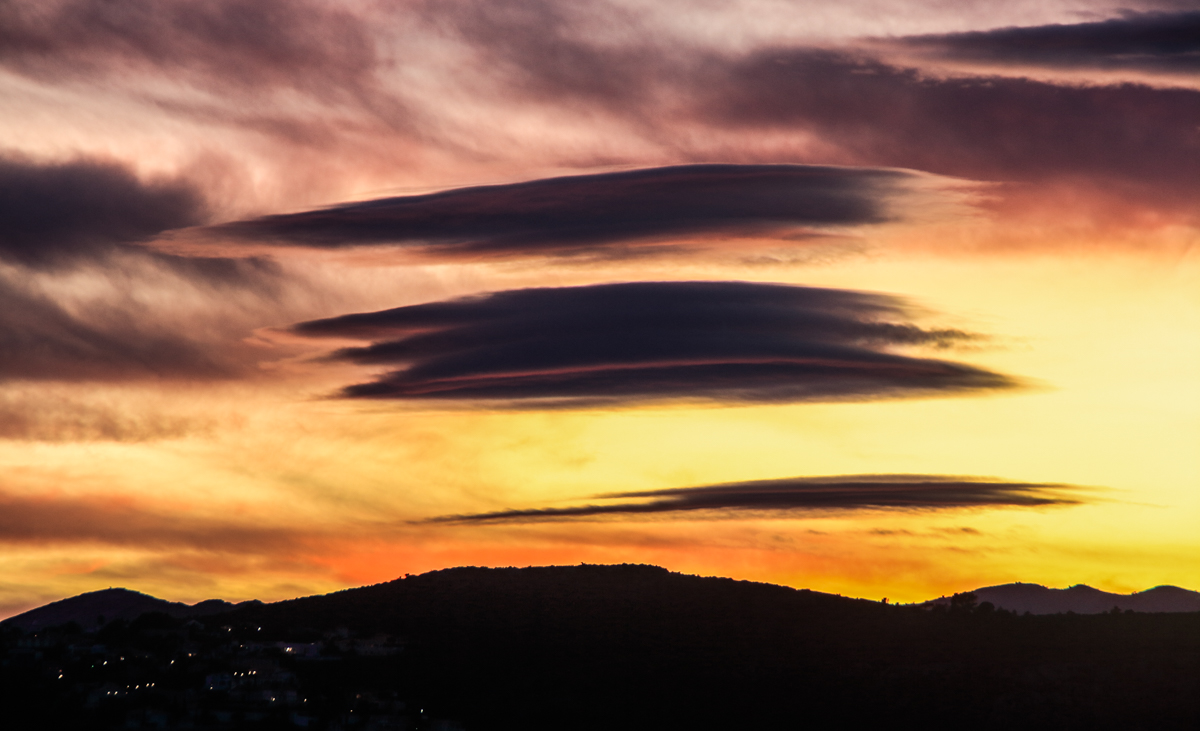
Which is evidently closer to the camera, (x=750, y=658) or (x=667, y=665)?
(x=667, y=665)

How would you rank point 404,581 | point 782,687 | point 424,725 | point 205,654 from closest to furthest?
1. point 424,725
2. point 782,687
3. point 205,654
4. point 404,581

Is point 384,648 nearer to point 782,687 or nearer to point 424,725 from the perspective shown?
point 424,725

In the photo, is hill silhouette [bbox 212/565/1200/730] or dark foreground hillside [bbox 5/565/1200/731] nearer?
hill silhouette [bbox 212/565/1200/730]

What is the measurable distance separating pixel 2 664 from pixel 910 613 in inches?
4066

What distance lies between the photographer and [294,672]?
144m

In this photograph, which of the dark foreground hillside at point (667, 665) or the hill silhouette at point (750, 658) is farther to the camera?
the dark foreground hillside at point (667, 665)

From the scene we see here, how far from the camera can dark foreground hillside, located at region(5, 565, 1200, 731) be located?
122 metres

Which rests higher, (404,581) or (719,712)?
(404,581)

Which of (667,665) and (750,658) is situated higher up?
(750,658)

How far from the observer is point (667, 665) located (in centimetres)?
14338

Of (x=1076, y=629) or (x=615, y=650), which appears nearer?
(x=1076, y=629)

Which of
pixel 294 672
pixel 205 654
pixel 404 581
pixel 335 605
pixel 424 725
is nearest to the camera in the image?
pixel 424 725

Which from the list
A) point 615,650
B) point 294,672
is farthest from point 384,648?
point 615,650

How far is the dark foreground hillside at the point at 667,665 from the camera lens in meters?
122
